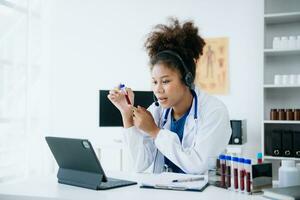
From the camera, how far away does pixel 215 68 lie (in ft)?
13.9

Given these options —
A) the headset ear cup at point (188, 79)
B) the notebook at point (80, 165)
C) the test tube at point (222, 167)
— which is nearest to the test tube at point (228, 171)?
the test tube at point (222, 167)

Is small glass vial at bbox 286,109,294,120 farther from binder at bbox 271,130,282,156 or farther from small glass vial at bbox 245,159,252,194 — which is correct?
small glass vial at bbox 245,159,252,194

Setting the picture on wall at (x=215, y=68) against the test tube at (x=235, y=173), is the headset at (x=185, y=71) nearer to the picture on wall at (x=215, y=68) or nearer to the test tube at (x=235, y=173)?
the test tube at (x=235, y=173)

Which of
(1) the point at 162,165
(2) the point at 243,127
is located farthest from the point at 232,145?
(1) the point at 162,165

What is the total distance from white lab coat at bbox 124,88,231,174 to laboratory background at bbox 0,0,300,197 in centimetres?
172

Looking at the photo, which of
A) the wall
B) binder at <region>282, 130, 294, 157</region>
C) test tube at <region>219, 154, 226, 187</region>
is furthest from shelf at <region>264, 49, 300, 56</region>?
test tube at <region>219, 154, 226, 187</region>

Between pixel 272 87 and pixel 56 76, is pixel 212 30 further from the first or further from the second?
pixel 56 76

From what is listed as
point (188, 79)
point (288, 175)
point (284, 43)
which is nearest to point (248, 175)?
point (288, 175)

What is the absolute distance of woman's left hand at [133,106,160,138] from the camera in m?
1.75

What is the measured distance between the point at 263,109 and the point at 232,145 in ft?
1.43

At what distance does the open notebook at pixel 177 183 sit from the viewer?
1.43 metres

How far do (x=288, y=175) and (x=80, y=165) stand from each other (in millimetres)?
758

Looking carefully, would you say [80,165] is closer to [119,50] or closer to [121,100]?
[121,100]

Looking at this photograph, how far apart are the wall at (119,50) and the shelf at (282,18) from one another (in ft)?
0.56
